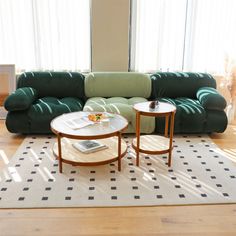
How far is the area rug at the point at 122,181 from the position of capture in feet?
8.68

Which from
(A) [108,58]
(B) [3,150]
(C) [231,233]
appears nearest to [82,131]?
(B) [3,150]

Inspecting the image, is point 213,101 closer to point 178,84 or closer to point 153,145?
point 178,84

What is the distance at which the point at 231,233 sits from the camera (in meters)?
2.25

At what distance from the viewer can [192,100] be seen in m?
4.29

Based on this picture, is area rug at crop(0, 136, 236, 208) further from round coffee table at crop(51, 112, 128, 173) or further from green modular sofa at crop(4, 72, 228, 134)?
green modular sofa at crop(4, 72, 228, 134)

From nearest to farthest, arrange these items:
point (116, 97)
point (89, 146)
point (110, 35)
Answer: point (89, 146) < point (116, 97) < point (110, 35)

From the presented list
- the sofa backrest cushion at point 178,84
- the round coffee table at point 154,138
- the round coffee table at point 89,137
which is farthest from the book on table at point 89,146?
the sofa backrest cushion at point 178,84

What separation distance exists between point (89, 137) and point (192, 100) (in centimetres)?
197

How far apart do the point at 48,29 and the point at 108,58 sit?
99 centimetres

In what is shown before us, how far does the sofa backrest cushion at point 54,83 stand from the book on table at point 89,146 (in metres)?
1.24

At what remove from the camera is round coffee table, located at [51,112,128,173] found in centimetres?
291

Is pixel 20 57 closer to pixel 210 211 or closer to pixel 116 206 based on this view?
pixel 116 206

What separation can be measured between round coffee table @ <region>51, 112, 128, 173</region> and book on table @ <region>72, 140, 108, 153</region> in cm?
4

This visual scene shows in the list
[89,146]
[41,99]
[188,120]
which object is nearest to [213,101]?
[188,120]
